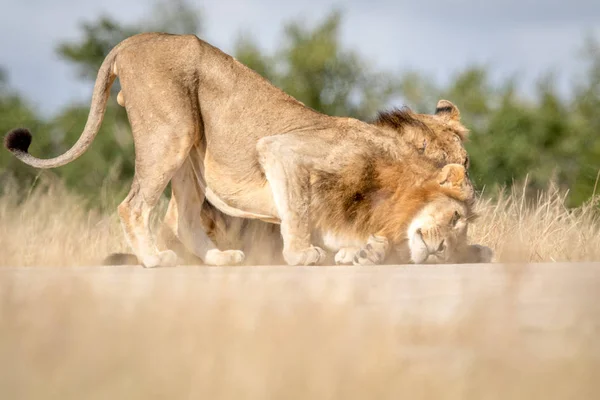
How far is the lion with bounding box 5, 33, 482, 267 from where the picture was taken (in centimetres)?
622

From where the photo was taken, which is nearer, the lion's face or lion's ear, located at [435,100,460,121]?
the lion's face

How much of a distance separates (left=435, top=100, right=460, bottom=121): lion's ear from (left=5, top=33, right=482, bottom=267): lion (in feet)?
0.46

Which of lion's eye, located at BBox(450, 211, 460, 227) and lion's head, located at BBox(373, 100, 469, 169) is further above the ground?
lion's head, located at BBox(373, 100, 469, 169)

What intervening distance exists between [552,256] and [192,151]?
272 centimetres

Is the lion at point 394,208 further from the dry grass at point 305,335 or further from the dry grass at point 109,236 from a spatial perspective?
the dry grass at point 305,335

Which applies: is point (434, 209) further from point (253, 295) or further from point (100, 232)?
point (100, 232)

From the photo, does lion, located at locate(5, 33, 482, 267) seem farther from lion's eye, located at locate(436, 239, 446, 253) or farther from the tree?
the tree

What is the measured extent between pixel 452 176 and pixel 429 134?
0.51 meters

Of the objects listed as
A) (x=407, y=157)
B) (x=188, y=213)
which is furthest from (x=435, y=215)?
(x=188, y=213)

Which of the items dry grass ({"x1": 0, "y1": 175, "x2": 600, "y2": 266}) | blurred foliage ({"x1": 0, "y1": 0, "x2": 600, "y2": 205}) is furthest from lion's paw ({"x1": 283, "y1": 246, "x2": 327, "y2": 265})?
blurred foliage ({"x1": 0, "y1": 0, "x2": 600, "y2": 205})

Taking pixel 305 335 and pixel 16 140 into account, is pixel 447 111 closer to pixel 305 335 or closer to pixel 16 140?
pixel 16 140

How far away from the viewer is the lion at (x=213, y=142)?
6.22m

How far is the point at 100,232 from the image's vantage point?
29.6 ft

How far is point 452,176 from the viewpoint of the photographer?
6316 mm
